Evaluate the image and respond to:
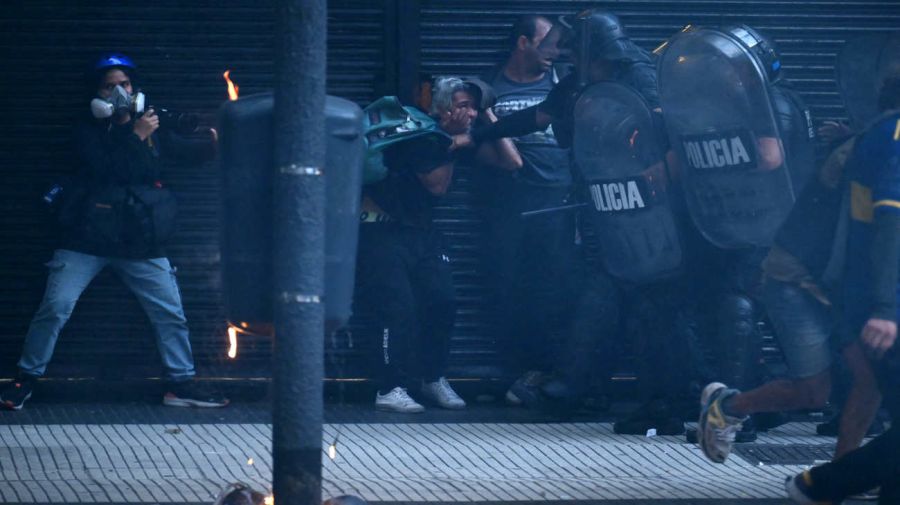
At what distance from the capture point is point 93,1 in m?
9.27

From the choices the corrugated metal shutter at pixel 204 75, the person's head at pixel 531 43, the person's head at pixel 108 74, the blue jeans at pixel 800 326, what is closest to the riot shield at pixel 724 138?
the person's head at pixel 531 43

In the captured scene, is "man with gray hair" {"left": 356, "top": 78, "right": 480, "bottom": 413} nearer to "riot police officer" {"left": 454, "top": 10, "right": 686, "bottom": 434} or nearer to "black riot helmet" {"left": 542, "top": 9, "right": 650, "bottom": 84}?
"riot police officer" {"left": 454, "top": 10, "right": 686, "bottom": 434}

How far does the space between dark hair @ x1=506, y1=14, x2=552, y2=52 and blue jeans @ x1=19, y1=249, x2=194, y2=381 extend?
2536mm

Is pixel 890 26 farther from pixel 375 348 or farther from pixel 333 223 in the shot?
pixel 333 223

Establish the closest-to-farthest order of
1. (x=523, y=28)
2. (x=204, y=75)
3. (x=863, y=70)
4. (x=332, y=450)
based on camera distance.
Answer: (x=332, y=450) < (x=863, y=70) < (x=523, y=28) < (x=204, y=75)

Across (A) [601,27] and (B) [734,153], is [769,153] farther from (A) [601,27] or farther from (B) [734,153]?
(A) [601,27]

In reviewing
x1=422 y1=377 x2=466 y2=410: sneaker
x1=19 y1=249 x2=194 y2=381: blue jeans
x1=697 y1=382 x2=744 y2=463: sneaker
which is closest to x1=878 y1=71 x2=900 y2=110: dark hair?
x1=697 y1=382 x2=744 y2=463: sneaker

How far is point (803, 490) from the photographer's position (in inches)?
241

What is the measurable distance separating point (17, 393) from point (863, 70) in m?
5.30

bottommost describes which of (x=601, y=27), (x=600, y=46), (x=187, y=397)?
(x=187, y=397)

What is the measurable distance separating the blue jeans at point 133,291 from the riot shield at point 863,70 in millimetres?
4148

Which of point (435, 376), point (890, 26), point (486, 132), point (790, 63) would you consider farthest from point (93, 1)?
point (890, 26)

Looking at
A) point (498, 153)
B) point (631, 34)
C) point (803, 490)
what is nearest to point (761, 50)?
point (631, 34)

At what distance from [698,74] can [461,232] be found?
2.08 meters
